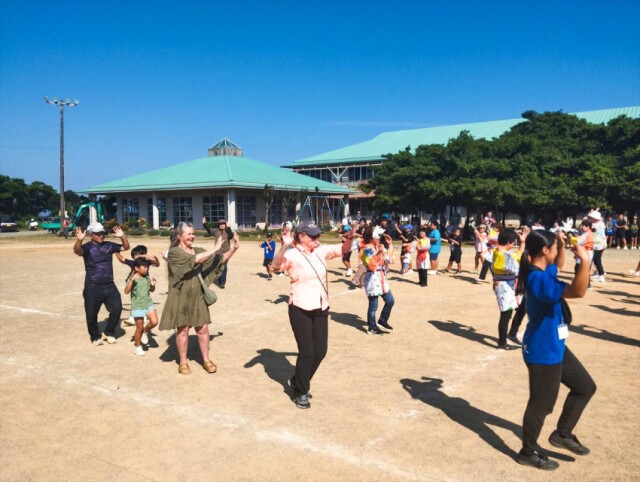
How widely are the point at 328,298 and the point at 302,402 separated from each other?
1.35 metres

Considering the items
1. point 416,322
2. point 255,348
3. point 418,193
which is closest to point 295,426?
point 255,348

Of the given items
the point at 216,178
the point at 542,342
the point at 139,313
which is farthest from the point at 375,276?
the point at 216,178

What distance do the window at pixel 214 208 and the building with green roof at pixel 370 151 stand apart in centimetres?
1437

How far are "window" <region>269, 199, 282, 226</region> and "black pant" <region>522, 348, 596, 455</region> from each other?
38.7m

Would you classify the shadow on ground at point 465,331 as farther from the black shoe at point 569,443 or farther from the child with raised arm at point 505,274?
the black shoe at point 569,443

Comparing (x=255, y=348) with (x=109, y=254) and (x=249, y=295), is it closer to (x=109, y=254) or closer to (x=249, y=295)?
(x=109, y=254)

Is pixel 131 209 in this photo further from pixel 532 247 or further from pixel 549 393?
pixel 549 393

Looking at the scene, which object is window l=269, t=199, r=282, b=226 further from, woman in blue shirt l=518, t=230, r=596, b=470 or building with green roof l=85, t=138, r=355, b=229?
woman in blue shirt l=518, t=230, r=596, b=470

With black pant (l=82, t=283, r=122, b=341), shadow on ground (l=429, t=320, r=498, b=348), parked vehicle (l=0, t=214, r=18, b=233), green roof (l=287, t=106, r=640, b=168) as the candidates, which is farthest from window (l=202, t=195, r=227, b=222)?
black pant (l=82, t=283, r=122, b=341)

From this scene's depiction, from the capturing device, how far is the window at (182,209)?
139 ft

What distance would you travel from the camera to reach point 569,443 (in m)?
4.50

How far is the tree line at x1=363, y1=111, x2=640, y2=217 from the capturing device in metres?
28.4

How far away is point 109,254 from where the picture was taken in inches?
316

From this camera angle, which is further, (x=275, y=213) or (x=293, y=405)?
(x=275, y=213)
